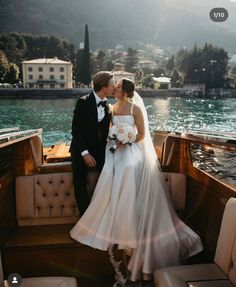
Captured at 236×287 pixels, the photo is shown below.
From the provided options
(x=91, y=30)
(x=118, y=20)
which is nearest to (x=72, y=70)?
(x=91, y=30)

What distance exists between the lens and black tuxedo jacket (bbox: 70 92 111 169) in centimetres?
302

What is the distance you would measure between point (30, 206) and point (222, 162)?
1855 millimetres

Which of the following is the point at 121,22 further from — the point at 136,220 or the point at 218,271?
the point at 218,271

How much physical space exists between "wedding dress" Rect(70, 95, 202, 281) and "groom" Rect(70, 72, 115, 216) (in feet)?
0.60

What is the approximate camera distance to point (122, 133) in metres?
2.94

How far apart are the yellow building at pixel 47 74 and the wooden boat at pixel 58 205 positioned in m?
64.6

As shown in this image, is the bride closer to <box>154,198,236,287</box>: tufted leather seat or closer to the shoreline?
<box>154,198,236,287</box>: tufted leather seat

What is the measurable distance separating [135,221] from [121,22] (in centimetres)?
18787

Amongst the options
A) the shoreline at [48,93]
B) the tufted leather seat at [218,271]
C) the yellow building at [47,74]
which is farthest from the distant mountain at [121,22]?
the tufted leather seat at [218,271]

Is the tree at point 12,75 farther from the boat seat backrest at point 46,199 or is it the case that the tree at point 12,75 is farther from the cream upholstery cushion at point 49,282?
the cream upholstery cushion at point 49,282

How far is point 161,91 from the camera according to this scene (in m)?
68.2

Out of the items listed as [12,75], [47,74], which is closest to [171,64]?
[47,74]

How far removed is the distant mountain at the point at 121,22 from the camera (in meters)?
148

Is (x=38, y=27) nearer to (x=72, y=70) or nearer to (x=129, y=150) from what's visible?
(x=72, y=70)
